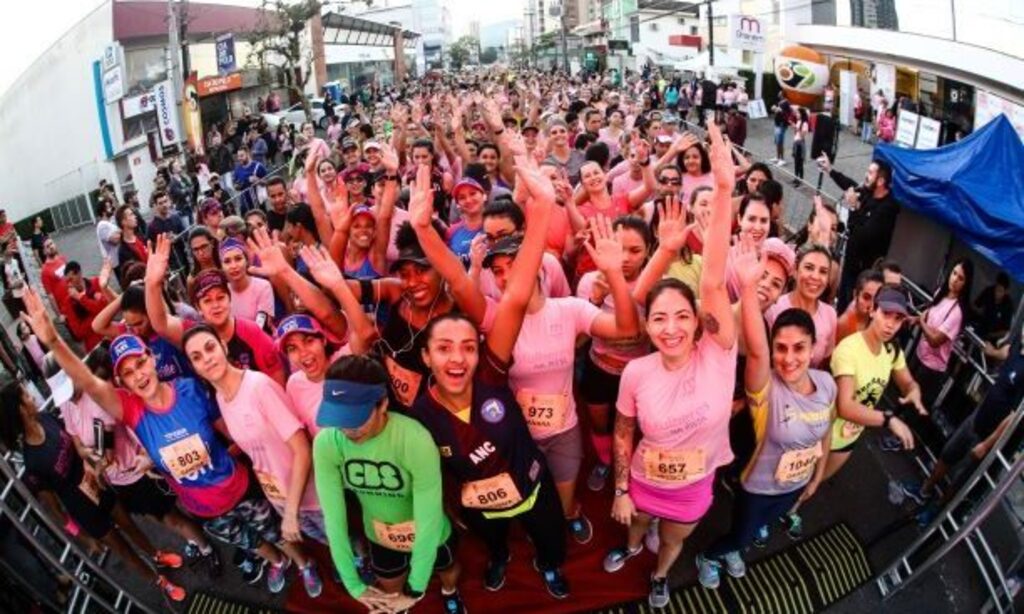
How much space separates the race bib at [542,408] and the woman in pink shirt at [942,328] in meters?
2.72

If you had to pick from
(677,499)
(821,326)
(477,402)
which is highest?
(477,402)

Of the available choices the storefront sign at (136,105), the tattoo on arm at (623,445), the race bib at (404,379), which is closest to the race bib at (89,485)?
the race bib at (404,379)

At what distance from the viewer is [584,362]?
12.6ft

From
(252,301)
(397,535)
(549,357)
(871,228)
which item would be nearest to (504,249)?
(549,357)

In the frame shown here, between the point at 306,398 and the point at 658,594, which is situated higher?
the point at 306,398

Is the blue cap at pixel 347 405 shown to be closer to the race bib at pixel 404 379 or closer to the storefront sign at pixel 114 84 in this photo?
the race bib at pixel 404 379

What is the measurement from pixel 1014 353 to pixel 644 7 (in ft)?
164

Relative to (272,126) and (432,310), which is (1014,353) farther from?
(272,126)

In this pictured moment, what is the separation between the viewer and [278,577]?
144 inches

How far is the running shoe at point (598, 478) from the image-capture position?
4031mm

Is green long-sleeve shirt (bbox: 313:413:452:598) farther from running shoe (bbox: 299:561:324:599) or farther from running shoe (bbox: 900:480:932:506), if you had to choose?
running shoe (bbox: 900:480:932:506)

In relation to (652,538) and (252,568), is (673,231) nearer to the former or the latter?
(652,538)

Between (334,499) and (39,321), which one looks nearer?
(334,499)

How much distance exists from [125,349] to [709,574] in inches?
121
